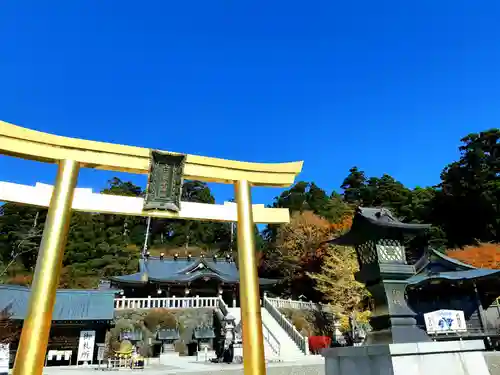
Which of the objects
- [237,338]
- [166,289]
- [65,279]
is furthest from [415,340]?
[65,279]

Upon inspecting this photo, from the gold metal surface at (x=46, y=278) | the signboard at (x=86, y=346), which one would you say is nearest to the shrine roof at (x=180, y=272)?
the signboard at (x=86, y=346)

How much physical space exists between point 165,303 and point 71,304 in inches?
258

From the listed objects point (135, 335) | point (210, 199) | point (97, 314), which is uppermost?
point (210, 199)

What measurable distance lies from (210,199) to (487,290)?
42990mm

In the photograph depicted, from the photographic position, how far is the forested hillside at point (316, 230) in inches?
1174

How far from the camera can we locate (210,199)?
57.2 meters

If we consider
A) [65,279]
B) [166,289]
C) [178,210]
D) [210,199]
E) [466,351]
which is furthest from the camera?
[210,199]

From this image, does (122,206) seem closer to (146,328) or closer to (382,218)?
(382,218)

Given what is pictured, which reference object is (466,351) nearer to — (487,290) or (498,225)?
(487,290)

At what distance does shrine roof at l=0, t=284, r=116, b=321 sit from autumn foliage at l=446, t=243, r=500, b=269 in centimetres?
2469

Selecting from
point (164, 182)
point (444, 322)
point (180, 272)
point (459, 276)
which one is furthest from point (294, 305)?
point (164, 182)

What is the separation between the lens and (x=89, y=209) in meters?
6.35

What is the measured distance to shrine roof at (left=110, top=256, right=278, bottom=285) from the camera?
2517 cm

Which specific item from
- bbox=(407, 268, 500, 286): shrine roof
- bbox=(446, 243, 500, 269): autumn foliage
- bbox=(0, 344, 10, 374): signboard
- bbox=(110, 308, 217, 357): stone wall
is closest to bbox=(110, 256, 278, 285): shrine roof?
bbox=(110, 308, 217, 357): stone wall
